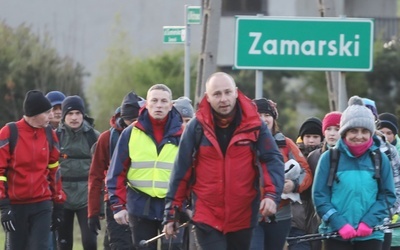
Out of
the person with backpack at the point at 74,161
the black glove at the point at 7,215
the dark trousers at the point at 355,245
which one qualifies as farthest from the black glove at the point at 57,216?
the dark trousers at the point at 355,245

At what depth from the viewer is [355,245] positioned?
9320 millimetres

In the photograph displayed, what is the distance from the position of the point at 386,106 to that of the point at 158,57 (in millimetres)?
6852

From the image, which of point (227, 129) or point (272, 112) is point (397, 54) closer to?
point (272, 112)

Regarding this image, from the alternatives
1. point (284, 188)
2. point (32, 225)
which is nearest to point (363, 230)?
point (284, 188)

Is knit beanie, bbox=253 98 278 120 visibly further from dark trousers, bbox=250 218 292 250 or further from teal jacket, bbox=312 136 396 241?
teal jacket, bbox=312 136 396 241

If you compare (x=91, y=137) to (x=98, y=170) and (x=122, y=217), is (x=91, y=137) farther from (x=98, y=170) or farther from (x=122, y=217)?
(x=122, y=217)

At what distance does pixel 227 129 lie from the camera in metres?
8.80

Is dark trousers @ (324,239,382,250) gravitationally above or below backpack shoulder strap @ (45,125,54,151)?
below

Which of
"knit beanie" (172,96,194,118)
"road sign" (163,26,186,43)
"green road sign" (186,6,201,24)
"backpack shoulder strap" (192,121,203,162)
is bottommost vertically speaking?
"backpack shoulder strap" (192,121,203,162)

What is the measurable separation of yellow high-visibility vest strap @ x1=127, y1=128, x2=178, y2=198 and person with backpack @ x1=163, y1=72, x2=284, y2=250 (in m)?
1.52

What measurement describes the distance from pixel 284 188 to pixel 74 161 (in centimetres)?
311

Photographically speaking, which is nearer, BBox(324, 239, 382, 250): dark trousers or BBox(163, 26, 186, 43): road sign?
BBox(324, 239, 382, 250): dark trousers

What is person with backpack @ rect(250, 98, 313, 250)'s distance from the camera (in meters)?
10.9

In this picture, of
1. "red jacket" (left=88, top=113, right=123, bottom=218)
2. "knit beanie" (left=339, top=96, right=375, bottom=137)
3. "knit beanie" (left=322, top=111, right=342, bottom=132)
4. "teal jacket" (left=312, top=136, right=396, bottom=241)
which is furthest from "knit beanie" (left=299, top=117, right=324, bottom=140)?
"teal jacket" (left=312, top=136, right=396, bottom=241)
